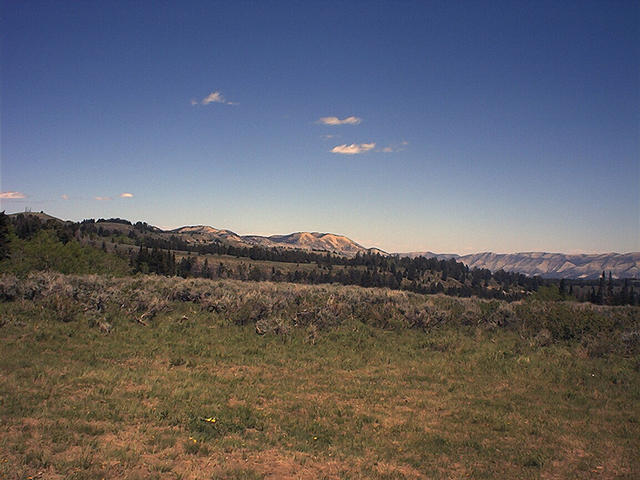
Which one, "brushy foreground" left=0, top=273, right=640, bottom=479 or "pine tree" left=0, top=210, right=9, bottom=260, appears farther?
"pine tree" left=0, top=210, right=9, bottom=260

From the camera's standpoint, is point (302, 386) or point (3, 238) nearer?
point (302, 386)

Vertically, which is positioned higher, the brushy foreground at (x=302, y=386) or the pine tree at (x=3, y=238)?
the pine tree at (x=3, y=238)

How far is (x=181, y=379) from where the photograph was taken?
1058 centimetres

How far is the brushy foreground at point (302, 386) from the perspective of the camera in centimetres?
682

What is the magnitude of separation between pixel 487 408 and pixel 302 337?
722 cm

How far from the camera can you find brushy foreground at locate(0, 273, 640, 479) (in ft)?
22.4

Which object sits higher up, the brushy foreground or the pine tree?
the pine tree

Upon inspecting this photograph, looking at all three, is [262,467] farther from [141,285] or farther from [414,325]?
[141,285]

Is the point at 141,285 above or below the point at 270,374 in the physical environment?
above

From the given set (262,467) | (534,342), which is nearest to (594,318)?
(534,342)

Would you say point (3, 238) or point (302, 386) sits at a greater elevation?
point (3, 238)

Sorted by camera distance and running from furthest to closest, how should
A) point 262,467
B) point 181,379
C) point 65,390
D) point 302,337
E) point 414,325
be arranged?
1. point 414,325
2. point 302,337
3. point 181,379
4. point 65,390
5. point 262,467

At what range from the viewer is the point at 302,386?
1084cm

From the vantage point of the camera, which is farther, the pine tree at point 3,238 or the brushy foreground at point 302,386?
the pine tree at point 3,238
